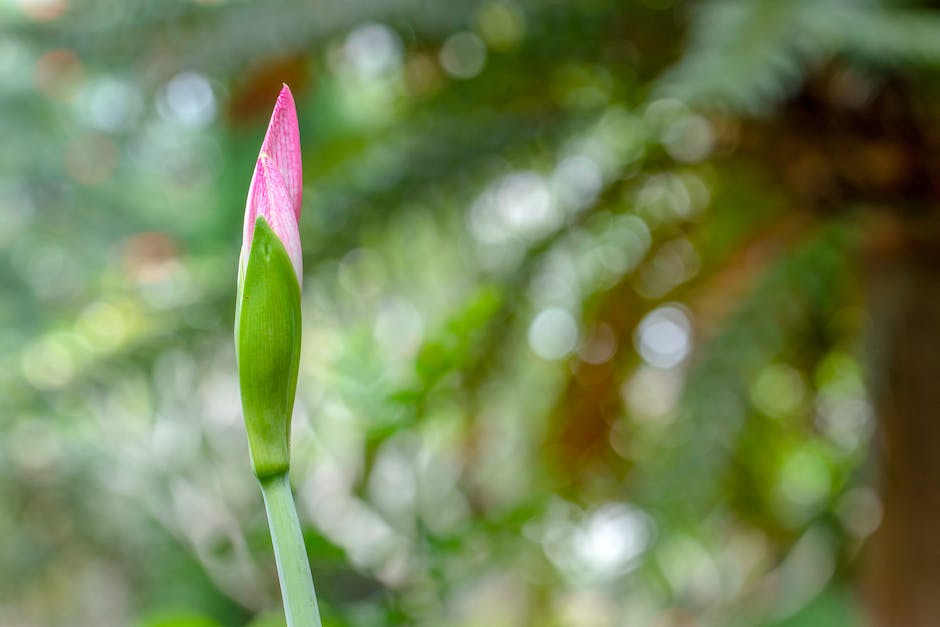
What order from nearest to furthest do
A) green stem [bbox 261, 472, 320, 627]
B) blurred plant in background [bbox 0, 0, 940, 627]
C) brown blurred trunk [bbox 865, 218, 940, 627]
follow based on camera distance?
green stem [bbox 261, 472, 320, 627], blurred plant in background [bbox 0, 0, 940, 627], brown blurred trunk [bbox 865, 218, 940, 627]

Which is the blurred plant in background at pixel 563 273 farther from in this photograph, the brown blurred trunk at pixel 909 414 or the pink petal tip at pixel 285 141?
the pink petal tip at pixel 285 141

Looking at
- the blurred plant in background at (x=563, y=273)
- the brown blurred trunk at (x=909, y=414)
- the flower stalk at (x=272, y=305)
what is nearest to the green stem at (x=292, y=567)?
the flower stalk at (x=272, y=305)

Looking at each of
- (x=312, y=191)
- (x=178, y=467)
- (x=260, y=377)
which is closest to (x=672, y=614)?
(x=178, y=467)

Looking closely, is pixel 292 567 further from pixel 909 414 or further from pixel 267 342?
pixel 909 414

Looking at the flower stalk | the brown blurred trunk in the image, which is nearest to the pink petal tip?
the flower stalk

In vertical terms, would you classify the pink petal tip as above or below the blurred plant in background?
below

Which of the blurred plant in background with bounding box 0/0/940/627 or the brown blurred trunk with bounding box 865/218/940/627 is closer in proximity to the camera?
the blurred plant in background with bounding box 0/0/940/627

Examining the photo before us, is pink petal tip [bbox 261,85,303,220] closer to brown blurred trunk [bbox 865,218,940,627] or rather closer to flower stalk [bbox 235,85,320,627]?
flower stalk [bbox 235,85,320,627]

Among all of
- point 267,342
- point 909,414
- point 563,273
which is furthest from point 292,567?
point 563,273
